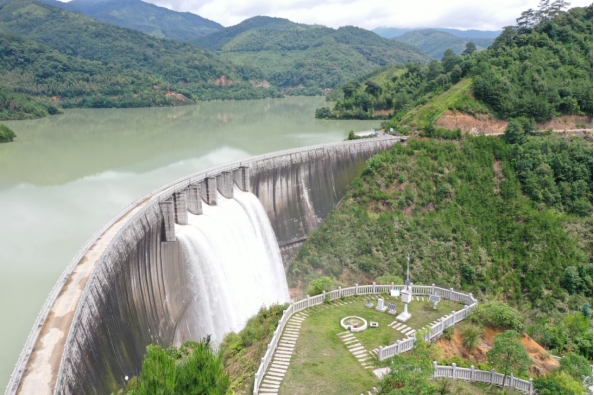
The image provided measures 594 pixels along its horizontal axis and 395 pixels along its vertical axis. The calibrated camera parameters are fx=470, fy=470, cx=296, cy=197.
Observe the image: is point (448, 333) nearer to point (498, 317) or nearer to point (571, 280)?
point (498, 317)

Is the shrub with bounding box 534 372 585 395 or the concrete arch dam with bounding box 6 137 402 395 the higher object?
the concrete arch dam with bounding box 6 137 402 395

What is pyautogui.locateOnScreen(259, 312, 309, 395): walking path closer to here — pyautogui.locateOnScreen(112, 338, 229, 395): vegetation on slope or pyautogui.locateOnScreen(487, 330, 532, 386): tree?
pyautogui.locateOnScreen(112, 338, 229, 395): vegetation on slope

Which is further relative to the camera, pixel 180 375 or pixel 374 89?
pixel 374 89

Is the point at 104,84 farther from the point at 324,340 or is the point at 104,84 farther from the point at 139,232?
the point at 324,340

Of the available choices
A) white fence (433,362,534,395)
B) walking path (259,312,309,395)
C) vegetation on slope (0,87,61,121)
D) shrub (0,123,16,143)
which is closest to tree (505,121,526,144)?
white fence (433,362,534,395)

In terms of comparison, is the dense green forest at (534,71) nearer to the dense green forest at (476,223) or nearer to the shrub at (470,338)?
the dense green forest at (476,223)

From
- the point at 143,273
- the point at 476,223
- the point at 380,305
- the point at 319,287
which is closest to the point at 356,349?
the point at 380,305

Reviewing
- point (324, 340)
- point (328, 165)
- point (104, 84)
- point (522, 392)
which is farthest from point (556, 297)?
point (104, 84)

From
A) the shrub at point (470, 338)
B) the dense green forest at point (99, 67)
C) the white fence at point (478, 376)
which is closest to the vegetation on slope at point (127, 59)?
the dense green forest at point (99, 67)
